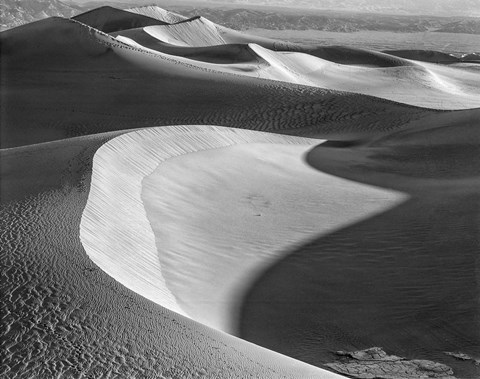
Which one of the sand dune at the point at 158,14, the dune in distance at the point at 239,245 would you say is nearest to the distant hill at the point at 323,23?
the sand dune at the point at 158,14

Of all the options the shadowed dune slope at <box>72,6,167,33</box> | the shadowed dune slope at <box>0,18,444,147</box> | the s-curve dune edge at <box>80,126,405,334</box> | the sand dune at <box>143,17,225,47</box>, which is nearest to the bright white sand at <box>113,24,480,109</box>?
the sand dune at <box>143,17,225,47</box>

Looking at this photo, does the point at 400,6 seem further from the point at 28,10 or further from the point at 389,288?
the point at 389,288

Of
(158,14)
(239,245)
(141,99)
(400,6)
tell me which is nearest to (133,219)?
(239,245)

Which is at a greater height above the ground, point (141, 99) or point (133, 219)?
point (133, 219)

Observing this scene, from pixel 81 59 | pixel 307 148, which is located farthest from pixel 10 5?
pixel 307 148

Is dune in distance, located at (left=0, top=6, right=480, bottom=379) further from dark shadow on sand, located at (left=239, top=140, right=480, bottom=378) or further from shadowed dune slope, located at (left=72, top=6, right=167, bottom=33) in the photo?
shadowed dune slope, located at (left=72, top=6, right=167, bottom=33)

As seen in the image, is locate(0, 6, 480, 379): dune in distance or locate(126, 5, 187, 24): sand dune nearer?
locate(0, 6, 480, 379): dune in distance
